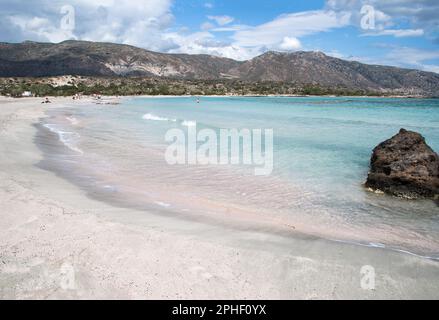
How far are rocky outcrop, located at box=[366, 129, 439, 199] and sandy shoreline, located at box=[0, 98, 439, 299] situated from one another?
15.5ft

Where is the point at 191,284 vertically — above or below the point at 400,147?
below

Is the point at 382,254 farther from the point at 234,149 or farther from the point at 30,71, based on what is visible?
the point at 30,71

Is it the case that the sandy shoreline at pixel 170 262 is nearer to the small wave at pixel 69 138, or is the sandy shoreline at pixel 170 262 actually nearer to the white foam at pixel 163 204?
the white foam at pixel 163 204

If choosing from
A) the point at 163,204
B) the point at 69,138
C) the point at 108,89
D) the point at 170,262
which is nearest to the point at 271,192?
the point at 163,204

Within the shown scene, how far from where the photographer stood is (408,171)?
11133 millimetres

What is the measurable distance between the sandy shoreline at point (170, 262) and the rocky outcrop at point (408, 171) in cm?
473

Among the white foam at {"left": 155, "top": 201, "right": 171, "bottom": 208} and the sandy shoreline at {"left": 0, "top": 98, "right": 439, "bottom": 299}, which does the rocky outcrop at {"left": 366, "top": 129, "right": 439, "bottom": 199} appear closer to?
the sandy shoreline at {"left": 0, "top": 98, "right": 439, "bottom": 299}

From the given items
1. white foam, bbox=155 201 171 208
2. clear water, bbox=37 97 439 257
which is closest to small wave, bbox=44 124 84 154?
clear water, bbox=37 97 439 257

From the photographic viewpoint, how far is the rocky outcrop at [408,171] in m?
10.7

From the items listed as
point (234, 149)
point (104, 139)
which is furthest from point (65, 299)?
point (104, 139)

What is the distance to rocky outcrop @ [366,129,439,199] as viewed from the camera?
35.2ft

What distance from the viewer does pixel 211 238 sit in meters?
7.08

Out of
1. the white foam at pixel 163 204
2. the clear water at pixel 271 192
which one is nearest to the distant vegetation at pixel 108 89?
the clear water at pixel 271 192

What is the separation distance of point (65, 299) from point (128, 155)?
11.4 meters
